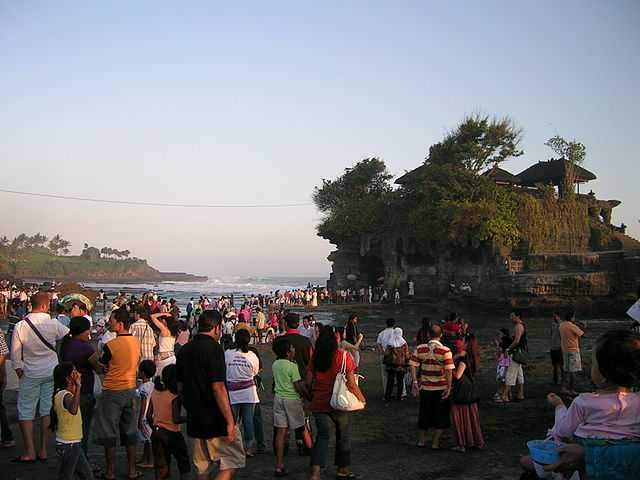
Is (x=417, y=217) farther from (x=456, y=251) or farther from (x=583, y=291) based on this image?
(x=583, y=291)

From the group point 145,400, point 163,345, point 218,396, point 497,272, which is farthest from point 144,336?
point 497,272

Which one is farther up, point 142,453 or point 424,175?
point 424,175

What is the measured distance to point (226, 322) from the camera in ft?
58.9

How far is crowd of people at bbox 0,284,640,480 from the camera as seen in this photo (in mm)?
2959

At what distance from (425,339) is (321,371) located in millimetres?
4174

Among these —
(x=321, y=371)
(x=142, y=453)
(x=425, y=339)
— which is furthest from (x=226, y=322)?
(x=321, y=371)

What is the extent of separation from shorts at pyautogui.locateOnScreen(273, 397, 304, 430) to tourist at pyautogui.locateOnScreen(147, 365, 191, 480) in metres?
1.39

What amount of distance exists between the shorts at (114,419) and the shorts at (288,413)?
1684 mm

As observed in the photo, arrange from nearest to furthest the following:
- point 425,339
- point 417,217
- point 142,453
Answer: point 142,453 < point 425,339 < point 417,217

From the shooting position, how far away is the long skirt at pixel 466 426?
690cm

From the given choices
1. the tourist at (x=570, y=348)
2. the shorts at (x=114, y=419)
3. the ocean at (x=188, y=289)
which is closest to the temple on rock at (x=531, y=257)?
the ocean at (x=188, y=289)

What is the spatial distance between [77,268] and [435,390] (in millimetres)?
138328

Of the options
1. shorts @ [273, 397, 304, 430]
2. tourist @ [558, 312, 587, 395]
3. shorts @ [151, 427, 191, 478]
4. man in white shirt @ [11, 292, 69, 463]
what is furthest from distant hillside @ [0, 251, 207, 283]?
shorts @ [151, 427, 191, 478]

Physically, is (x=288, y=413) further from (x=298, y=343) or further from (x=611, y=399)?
(x=611, y=399)
